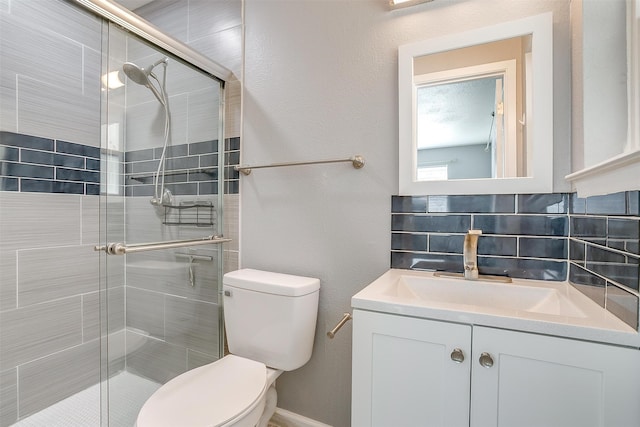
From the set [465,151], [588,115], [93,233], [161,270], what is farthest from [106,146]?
[588,115]

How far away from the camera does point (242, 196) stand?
1.63 meters

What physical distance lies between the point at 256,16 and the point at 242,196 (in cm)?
96

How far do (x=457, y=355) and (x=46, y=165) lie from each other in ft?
6.65

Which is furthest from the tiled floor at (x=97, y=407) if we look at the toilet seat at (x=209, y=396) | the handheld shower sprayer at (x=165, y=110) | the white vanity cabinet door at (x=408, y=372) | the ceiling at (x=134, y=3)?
the ceiling at (x=134, y=3)

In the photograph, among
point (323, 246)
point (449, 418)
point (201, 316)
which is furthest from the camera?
point (201, 316)

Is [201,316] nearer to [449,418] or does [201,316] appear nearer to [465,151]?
[449,418]

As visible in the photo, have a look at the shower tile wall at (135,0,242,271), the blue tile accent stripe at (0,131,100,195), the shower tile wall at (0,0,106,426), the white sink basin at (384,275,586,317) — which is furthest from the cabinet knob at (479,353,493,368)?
the blue tile accent stripe at (0,131,100,195)

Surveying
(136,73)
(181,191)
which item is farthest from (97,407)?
(136,73)

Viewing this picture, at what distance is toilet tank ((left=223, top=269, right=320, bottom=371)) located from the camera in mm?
1256

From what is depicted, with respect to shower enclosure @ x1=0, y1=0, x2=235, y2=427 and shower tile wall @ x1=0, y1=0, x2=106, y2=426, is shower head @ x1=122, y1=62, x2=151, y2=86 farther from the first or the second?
shower tile wall @ x1=0, y1=0, x2=106, y2=426

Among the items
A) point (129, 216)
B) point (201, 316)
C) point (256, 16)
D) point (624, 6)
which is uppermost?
point (256, 16)

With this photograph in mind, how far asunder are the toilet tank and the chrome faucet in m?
0.62

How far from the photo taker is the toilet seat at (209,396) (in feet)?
3.04

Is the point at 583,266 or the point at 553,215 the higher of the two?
the point at 553,215
